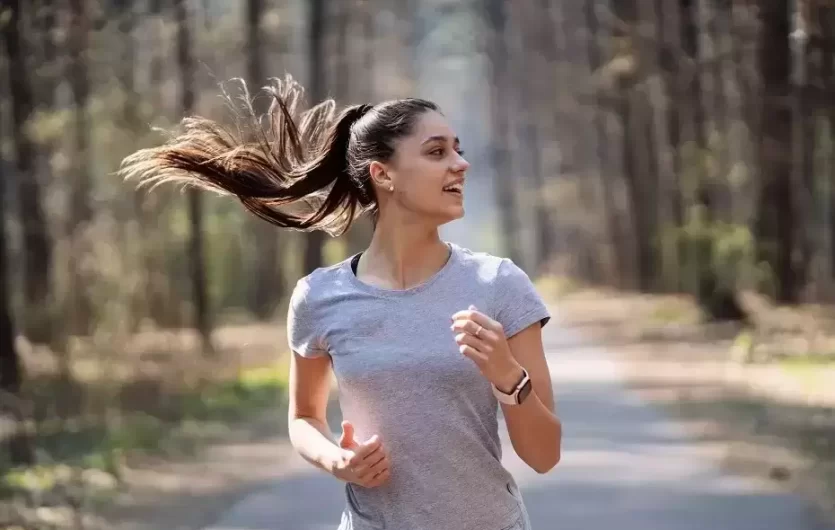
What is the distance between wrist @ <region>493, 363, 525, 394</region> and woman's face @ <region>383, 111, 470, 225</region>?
0.54 metres

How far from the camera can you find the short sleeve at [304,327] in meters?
4.03

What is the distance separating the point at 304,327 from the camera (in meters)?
4.07

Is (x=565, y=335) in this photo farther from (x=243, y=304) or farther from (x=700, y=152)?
(x=243, y=304)

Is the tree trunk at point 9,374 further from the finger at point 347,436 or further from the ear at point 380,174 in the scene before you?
the finger at point 347,436

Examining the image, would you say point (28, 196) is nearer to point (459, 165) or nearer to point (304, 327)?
point (304, 327)

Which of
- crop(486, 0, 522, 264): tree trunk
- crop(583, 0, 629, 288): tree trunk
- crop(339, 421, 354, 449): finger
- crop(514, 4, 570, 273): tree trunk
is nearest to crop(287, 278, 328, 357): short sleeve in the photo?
crop(339, 421, 354, 449): finger

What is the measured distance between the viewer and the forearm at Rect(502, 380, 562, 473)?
3.67 meters

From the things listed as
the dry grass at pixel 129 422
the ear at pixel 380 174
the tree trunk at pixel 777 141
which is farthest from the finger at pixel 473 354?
→ the tree trunk at pixel 777 141

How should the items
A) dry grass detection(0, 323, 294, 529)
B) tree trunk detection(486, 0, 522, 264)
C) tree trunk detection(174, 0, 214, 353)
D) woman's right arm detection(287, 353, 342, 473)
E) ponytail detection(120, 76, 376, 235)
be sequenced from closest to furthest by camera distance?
woman's right arm detection(287, 353, 342, 473)
ponytail detection(120, 76, 376, 235)
dry grass detection(0, 323, 294, 529)
tree trunk detection(174, 0, 214, 353)
tree trunk detection(486, 0, 522, 264)

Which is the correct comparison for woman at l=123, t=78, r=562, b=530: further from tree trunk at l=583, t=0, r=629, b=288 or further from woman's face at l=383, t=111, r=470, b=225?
tree trunk at l=583, t=0, r=629, b=288

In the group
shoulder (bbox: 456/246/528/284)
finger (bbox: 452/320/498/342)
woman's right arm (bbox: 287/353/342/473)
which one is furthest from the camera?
woman's right arm (bbox: 287/353/342/473)

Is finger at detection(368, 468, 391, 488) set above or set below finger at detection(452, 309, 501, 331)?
below

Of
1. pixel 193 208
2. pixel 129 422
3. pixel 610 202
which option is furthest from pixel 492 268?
pixel 610 202

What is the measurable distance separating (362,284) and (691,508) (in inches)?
258
